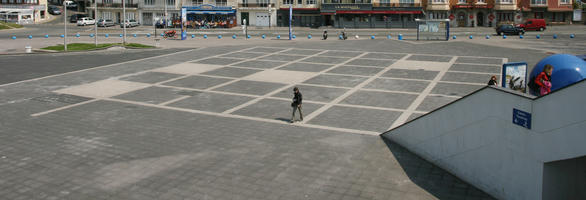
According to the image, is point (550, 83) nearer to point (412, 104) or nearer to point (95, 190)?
point (412, 104)

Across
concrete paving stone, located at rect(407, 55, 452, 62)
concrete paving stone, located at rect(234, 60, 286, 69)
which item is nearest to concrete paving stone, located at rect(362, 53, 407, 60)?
concrete paving stone, located at rect(407, 55, 452, 62)

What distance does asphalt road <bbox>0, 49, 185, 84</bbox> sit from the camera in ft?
100

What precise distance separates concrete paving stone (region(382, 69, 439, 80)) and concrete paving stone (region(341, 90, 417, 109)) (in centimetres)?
499

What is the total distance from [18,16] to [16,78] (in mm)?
61332

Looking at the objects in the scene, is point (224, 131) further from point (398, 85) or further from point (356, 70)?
point (356, 70)

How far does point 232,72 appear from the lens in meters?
31.3

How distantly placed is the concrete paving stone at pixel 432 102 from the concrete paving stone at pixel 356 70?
22.6 ft

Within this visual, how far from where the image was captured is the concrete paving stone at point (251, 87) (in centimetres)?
2570

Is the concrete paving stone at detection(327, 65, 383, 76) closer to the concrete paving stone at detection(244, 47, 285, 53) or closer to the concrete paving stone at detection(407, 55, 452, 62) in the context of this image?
the concrete paving stone at detection(407, 55, 452, 62)

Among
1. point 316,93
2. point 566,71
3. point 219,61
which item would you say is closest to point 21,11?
point 219,61

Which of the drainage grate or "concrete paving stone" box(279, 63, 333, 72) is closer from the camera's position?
the drainage grate

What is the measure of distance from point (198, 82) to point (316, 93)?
6994mm

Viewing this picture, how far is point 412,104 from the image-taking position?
2261 centimetres

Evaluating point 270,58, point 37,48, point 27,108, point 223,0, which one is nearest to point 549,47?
point 270,58
